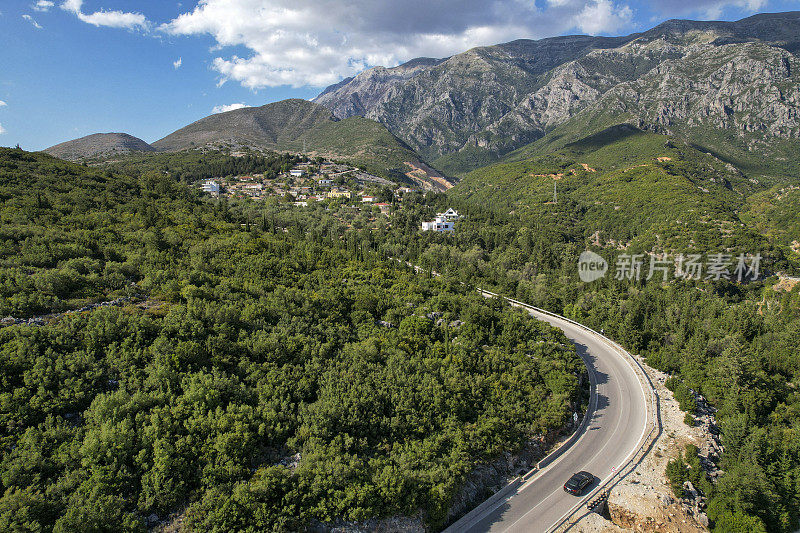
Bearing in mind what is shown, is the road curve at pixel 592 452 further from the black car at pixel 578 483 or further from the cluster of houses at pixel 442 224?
the cluster of houses at pixel 442 224

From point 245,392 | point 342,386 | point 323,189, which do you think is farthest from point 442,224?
point 245,392

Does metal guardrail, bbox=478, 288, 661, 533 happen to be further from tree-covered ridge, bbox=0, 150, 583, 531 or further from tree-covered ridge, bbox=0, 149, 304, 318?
tree-covered ridge, bbox=0, 149, 304, 318

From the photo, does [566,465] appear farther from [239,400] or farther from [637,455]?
[239,400]

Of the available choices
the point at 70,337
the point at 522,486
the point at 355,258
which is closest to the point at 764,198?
the point at 355,258

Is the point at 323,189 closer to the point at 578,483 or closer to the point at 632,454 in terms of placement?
the point at 632,454

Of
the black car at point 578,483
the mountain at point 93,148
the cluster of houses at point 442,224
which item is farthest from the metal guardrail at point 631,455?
the mountain at point 93,148

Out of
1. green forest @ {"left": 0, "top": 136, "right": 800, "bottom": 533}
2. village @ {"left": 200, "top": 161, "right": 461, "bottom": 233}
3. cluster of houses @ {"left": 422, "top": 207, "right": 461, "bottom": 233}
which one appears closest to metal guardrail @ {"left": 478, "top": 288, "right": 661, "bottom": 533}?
green forest @ {"left": 0, "top": 136, "right": 800, "bottom": 533}
